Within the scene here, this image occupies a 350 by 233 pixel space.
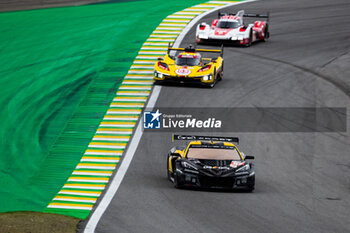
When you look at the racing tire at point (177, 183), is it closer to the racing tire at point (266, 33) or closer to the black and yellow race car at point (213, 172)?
the black and yellow race car at point (213, 172)

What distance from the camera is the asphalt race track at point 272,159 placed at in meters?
13.9

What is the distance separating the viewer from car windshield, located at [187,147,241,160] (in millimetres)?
16562

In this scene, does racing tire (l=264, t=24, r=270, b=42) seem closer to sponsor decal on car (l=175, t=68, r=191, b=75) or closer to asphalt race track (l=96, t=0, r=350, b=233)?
asphalt race track (l=96, t=0, r=350, b=233)

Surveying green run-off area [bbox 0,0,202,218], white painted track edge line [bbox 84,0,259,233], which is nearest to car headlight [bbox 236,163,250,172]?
white painted track edge line [bbox 84,0,259,233]

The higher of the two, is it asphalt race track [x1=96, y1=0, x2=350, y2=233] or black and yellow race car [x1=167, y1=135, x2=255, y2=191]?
black and yellow race car [x1=167, y1=135, x2=255, y2=191]

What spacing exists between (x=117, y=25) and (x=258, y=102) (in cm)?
1181

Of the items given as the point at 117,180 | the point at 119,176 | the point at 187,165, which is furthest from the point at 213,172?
the point at 119,176

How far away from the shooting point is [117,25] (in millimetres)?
33188

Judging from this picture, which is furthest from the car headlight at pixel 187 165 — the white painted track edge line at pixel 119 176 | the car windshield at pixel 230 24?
the car windshield at pixel 230 24

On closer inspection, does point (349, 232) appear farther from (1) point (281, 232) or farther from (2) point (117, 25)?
(2) point (117, 25)

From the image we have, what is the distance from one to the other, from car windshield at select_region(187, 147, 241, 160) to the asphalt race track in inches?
37.7

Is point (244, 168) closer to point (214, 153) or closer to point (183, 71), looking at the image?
point (214, 153)

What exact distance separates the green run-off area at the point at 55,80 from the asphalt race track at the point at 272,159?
2271 millimetres

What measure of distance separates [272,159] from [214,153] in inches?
116
